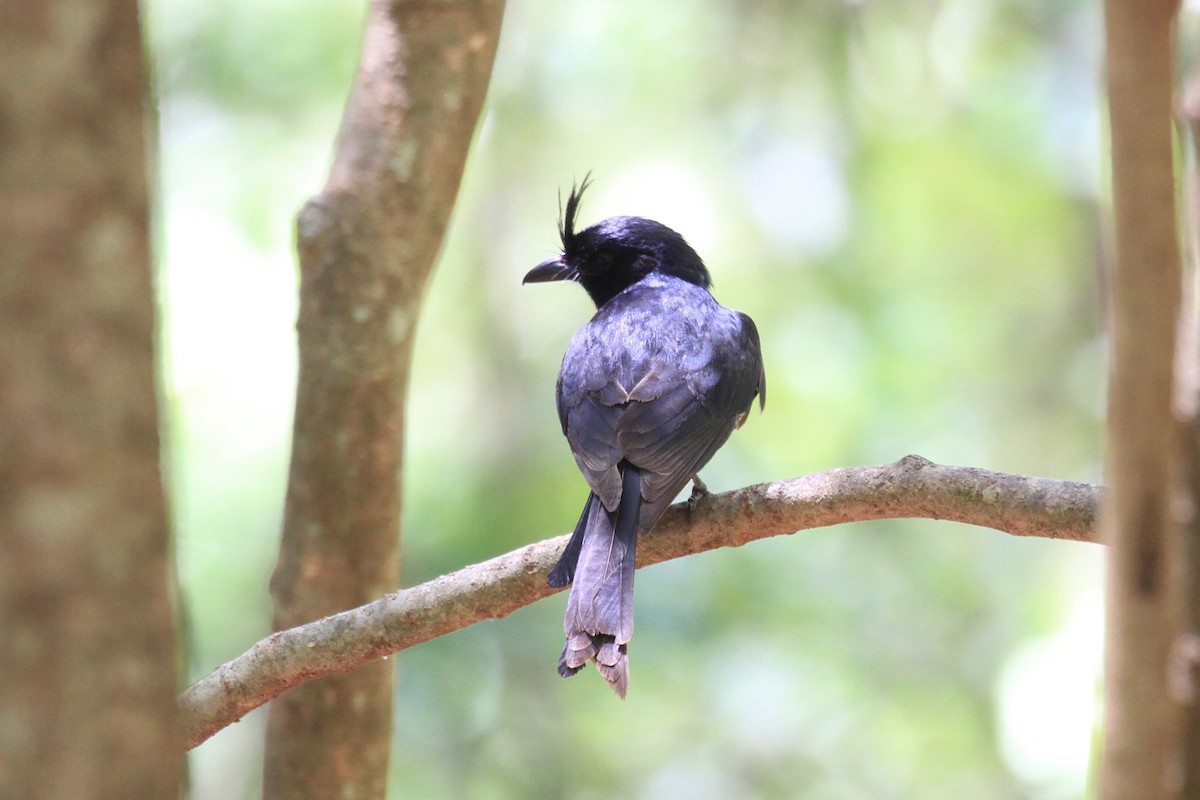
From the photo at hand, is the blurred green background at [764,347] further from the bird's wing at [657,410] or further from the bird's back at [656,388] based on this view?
the bird's wing at [657,410]

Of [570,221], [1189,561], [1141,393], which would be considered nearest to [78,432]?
[1141,393]

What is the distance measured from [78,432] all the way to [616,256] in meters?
3.85

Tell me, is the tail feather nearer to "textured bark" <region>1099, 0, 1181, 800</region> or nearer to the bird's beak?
the bird's beak

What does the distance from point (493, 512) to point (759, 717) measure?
255 cm

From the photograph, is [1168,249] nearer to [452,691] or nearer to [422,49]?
[422,49]

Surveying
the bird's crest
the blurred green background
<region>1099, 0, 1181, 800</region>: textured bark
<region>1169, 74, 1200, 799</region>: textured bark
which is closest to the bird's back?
the bird's crest

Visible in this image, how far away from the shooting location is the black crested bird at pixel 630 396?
3.29m

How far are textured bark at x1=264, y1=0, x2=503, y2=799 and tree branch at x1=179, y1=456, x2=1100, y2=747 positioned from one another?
73 centimetres

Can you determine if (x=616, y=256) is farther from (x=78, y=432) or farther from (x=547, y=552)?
(x=78, y=432)

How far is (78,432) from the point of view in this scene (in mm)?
1314

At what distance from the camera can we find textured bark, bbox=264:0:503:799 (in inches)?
152

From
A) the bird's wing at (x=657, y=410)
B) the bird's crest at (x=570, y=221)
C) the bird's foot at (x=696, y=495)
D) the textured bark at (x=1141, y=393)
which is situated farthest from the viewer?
the bird's crest at (x=570, y=221)

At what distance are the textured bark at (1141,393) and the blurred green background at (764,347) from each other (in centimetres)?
698

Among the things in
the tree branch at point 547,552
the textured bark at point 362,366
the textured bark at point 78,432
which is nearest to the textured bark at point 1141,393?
the textured bark at point 78,432
